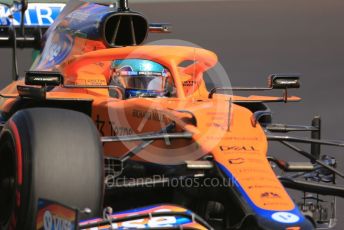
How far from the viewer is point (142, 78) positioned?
6.87 meters

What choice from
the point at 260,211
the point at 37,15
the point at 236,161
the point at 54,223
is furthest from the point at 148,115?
the point at 37,15

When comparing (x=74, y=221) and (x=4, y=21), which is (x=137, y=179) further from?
(x=4, y=21)

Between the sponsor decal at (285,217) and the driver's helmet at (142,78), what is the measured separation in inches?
75.5

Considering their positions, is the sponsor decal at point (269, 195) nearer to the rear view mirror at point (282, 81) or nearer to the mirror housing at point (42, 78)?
the rear view mirror at point (282, 81)

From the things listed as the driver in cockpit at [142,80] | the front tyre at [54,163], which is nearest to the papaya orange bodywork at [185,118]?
the driver in cockpit at [142,80]

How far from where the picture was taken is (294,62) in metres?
15.5

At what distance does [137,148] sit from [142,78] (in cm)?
119

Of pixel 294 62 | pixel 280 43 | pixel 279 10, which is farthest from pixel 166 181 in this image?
pixel 279 10

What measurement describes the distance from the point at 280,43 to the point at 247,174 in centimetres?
1223

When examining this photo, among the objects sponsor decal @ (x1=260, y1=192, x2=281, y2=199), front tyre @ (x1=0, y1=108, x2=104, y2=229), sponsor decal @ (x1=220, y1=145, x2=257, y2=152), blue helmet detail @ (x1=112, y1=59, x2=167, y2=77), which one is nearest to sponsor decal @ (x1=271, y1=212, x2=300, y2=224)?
sponsor decal @ (x1=260, y1=192, x2=281, y2=199)

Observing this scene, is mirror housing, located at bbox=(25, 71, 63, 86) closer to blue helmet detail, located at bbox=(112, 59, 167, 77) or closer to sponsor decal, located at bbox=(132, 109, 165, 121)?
sponsor decal, located at bbox=(132, 109, 165, 121)

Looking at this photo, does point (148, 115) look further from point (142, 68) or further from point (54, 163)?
point (54, 163)

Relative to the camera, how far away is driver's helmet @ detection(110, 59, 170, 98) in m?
6.79

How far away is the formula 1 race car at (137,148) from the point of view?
5039 mm
